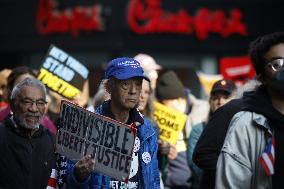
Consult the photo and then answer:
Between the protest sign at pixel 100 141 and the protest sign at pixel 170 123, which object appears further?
the protest sign at pixel 170 123

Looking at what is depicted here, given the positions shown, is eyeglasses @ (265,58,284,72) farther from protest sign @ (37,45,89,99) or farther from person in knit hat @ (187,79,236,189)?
protest sign @ (37,45,89,99)

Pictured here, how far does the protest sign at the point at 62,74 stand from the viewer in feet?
29.5

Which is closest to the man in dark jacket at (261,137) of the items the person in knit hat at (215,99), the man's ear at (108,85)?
the man's ear at (108,85)

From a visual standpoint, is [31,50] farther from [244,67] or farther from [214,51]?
[244,67]

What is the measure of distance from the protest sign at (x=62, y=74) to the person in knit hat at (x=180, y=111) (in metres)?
1.02

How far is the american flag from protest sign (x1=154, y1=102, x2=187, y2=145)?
4342mm

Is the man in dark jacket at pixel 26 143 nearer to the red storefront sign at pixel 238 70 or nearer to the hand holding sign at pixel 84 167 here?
the hand holding sign at pixel 84 167

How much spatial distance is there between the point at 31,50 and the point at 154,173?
19396 mm

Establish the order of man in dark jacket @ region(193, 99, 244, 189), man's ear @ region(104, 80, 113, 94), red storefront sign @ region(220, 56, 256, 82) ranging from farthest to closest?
red storefront sign @ region(220, 56, 256, 82) < man in dark jacket @ region(193, 99, 244, 189) < man's ear @ region(104, 80, 113, 94)

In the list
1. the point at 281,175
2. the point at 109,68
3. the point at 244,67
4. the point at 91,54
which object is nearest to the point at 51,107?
the point at 244,67

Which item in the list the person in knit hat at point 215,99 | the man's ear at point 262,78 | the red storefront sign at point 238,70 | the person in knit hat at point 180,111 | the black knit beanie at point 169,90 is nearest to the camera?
the man's ear at point 262,78

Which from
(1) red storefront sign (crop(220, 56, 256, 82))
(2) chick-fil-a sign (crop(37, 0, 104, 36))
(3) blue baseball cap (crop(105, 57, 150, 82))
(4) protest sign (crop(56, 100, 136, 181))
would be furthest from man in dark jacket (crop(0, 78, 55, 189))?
(2) chick-fil-a sign (crop(37, 0, 104, 36))

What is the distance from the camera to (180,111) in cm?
985

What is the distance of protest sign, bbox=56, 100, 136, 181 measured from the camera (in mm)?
5113
